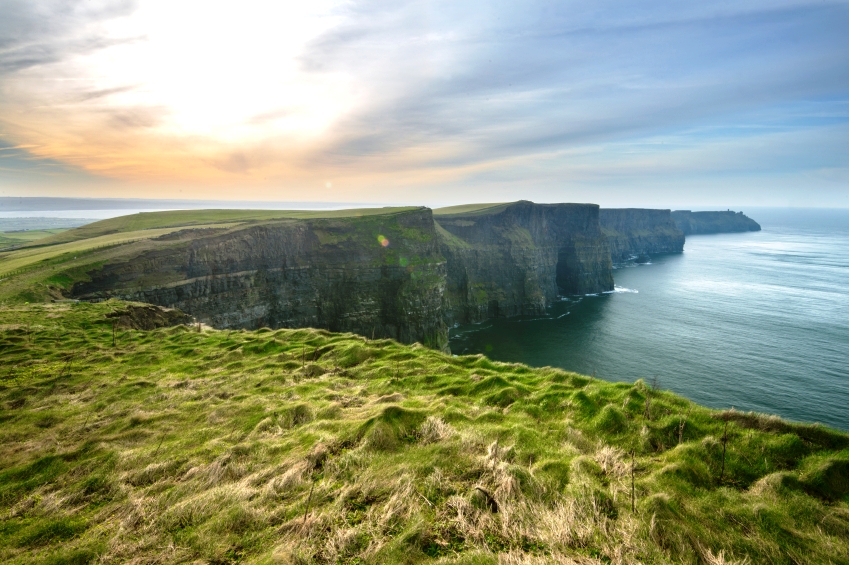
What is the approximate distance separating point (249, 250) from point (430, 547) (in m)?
61.8

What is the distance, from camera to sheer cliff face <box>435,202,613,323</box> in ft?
315

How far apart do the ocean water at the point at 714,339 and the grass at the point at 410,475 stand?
1209 cm

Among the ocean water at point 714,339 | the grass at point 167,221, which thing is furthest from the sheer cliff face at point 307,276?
the ocean water at point 714,339

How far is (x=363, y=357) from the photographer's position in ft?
59.2

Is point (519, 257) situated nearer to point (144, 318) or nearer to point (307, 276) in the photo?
point (307, 276)

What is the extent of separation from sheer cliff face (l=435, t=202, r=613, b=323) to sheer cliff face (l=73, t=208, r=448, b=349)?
20.0 meters

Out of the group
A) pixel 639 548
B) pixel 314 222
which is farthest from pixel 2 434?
pixel 314 222

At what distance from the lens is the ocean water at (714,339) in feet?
156

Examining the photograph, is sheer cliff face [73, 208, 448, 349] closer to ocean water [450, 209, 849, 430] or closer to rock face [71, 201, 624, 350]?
rock face [71, 201, 624, 350]

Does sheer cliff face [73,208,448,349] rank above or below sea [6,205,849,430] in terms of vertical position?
above

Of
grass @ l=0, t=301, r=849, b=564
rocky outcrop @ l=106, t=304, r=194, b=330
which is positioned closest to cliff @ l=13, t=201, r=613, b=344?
rocky outcrop @ l=106, t=304, r=194, b=330

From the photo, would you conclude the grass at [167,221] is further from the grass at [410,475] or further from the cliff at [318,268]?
the grass at [410,475]

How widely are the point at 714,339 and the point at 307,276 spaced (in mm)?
77655

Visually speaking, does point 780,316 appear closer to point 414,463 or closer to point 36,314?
point 414,463
